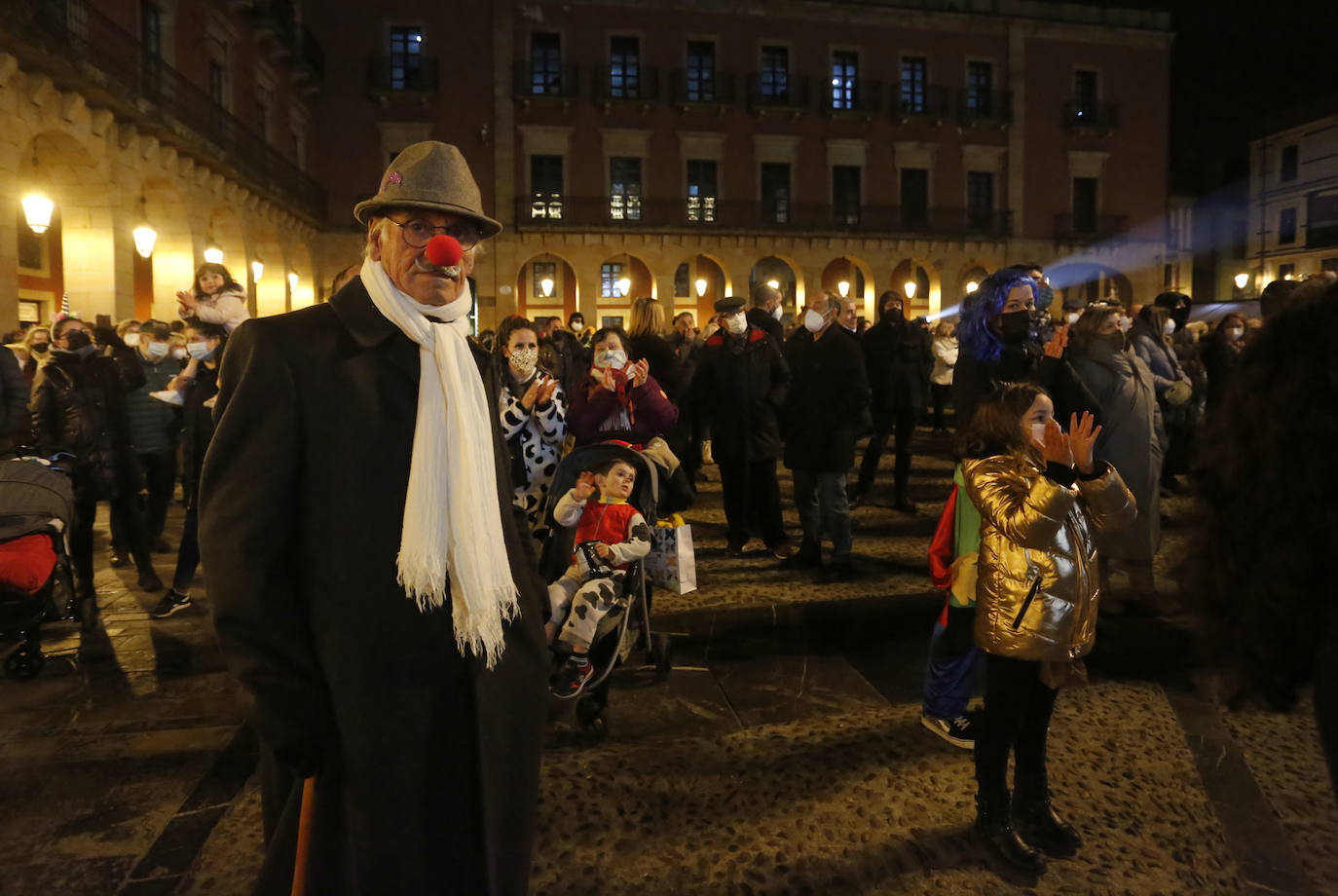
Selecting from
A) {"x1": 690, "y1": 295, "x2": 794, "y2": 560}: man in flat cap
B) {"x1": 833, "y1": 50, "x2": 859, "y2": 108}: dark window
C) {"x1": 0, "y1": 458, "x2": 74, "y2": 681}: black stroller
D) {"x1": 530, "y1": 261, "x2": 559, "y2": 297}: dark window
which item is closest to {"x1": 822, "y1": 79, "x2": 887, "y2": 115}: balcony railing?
{"x1": 833, "y1": 50, "x2": 859, "y2": 108}: dark window

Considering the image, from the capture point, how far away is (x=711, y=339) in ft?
22.7

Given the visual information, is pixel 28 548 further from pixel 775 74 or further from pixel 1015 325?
pixel 775 74

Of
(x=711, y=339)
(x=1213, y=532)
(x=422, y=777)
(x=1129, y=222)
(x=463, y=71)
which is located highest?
(x=463, y=71)

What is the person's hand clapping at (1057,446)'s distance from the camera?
2.80m

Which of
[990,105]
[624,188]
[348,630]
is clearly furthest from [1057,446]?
[990,105]

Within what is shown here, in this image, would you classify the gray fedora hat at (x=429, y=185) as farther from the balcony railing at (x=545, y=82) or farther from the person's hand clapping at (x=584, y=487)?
the balcony railing at (x=545, y=82)

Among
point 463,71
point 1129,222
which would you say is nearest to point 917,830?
point 463,71

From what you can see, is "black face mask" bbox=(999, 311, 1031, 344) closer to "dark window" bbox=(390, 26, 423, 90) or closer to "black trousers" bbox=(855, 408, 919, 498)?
"black trousers" bbox=(855, 408, 919, 498)

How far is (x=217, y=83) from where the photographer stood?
722 inches

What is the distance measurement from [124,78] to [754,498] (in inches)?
484

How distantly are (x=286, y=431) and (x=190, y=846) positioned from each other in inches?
80.8

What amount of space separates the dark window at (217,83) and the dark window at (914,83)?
21.7 meters

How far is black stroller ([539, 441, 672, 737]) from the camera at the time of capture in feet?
12.5

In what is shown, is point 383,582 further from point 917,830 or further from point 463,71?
point 463,71
